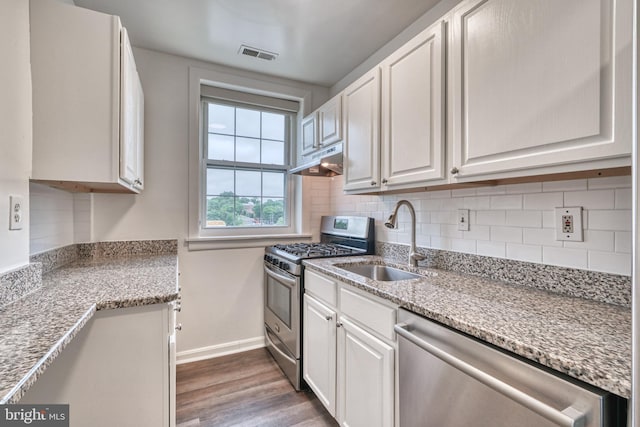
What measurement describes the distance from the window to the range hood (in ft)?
1.47

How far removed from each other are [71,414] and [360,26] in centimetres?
248

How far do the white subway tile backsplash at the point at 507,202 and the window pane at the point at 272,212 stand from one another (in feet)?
6.21

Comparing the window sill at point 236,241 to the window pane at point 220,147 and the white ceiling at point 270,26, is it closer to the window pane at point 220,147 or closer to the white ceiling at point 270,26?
the window pane at point 220,147

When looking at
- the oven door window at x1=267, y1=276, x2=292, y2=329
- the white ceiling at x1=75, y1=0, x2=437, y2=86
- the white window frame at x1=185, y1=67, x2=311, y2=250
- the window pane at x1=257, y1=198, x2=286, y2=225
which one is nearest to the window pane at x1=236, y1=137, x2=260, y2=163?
the white window frame at x1=185, y1=67, x2=311, y2=250

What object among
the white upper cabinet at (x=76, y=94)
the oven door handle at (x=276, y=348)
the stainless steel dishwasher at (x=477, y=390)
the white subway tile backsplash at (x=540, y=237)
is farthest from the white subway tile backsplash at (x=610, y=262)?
the white upper cabinet at (x=76, y=94)

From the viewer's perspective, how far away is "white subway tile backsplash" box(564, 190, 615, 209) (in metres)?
1.05

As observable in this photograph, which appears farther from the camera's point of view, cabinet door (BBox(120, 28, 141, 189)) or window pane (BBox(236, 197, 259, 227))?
window pane (BBox(236, 197, 259, 227))

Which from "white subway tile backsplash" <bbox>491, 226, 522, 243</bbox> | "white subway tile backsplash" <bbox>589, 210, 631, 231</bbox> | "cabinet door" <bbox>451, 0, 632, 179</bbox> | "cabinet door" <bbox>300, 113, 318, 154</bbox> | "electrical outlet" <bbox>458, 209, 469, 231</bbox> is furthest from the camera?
"cabinet door" <bbox>300, 113, 318, 154</bbox>

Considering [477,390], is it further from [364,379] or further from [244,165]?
[244,165]

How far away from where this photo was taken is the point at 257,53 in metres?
2.31

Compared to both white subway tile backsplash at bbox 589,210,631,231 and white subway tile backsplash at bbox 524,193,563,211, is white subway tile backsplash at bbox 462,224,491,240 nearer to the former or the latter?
white subway tile backsplash at bbox 524,193,563,211

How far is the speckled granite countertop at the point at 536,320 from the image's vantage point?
2.07 ft

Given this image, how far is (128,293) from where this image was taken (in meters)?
1.18

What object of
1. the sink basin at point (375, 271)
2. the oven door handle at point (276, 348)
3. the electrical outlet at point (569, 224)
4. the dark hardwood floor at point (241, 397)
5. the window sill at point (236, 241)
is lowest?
the dark hardwood floor at point (241, 397)
